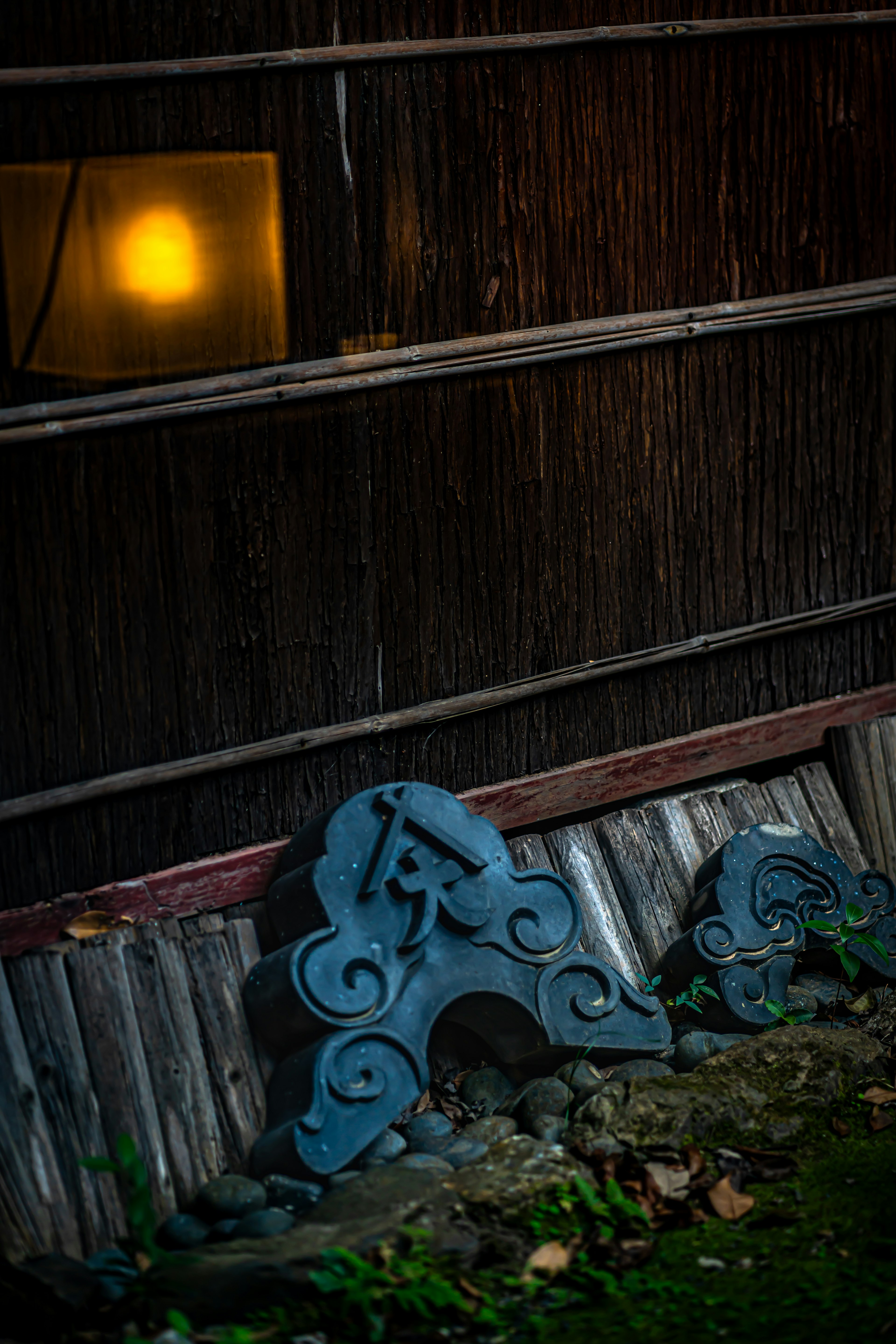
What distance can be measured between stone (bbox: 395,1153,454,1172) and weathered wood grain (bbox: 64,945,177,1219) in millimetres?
581

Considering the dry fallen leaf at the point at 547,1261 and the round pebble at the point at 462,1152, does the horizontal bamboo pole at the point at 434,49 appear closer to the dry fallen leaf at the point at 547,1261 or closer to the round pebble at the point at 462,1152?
the round pebble at the point at 462,1152

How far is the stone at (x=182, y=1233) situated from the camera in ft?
8.84

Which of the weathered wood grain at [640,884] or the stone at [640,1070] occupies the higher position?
the weathered wood grain at [640,884]

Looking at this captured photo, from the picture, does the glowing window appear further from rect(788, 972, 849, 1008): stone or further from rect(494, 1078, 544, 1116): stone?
rect(788, 972, 849, 1008): stone

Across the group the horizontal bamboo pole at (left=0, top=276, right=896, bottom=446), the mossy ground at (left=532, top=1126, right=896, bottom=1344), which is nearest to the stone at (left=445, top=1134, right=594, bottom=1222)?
the mossy ground at (left=532, top=1126, right=896, bottom=1344)

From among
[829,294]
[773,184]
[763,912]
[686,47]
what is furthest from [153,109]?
[763,912]

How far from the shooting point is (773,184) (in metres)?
3.96

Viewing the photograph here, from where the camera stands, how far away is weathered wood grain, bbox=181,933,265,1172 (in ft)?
9.82

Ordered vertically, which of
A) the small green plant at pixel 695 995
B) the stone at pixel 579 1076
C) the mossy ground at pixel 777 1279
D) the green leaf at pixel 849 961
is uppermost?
the green leaf at pixel 849 961

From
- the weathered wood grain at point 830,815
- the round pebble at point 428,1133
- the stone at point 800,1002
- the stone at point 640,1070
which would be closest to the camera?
the round pebble at point 428,1133

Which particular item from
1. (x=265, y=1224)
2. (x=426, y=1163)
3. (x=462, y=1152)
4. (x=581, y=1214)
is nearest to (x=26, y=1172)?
(x=265, y=1224)

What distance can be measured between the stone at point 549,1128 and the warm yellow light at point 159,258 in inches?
96.6

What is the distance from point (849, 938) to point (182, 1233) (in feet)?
7.32

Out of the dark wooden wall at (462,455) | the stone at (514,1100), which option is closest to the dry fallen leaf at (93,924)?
the dark wooden wall at (462,455)
